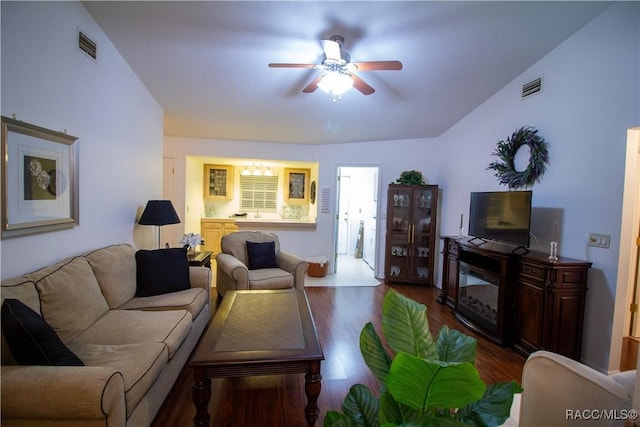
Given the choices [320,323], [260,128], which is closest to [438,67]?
[260,128]

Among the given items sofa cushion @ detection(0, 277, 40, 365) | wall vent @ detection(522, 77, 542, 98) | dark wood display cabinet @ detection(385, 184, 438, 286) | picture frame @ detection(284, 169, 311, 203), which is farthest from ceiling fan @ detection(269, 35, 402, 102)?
picture frame @ detection(284, 169, 311, 203)

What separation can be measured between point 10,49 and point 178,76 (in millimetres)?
1624

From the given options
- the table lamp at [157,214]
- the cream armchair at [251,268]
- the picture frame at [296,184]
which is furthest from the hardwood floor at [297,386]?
the picture frame at [296,184]

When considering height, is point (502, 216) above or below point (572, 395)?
above

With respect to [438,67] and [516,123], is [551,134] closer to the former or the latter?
[516,123]

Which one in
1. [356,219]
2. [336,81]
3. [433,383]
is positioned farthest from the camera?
[356,219]

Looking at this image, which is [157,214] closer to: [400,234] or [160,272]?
[160,272]

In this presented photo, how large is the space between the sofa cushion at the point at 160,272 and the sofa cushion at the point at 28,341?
120 cm

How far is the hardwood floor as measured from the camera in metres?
1.79

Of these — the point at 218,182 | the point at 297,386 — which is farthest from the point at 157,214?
the point at 218,182

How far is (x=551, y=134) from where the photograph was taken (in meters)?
2.81

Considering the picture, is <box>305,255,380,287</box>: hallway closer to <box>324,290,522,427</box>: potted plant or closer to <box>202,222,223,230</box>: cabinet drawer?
<box>202,222,223,230</box>: cabinet drawer

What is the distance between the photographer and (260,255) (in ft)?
12.2

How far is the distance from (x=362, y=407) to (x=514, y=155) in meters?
3.41
